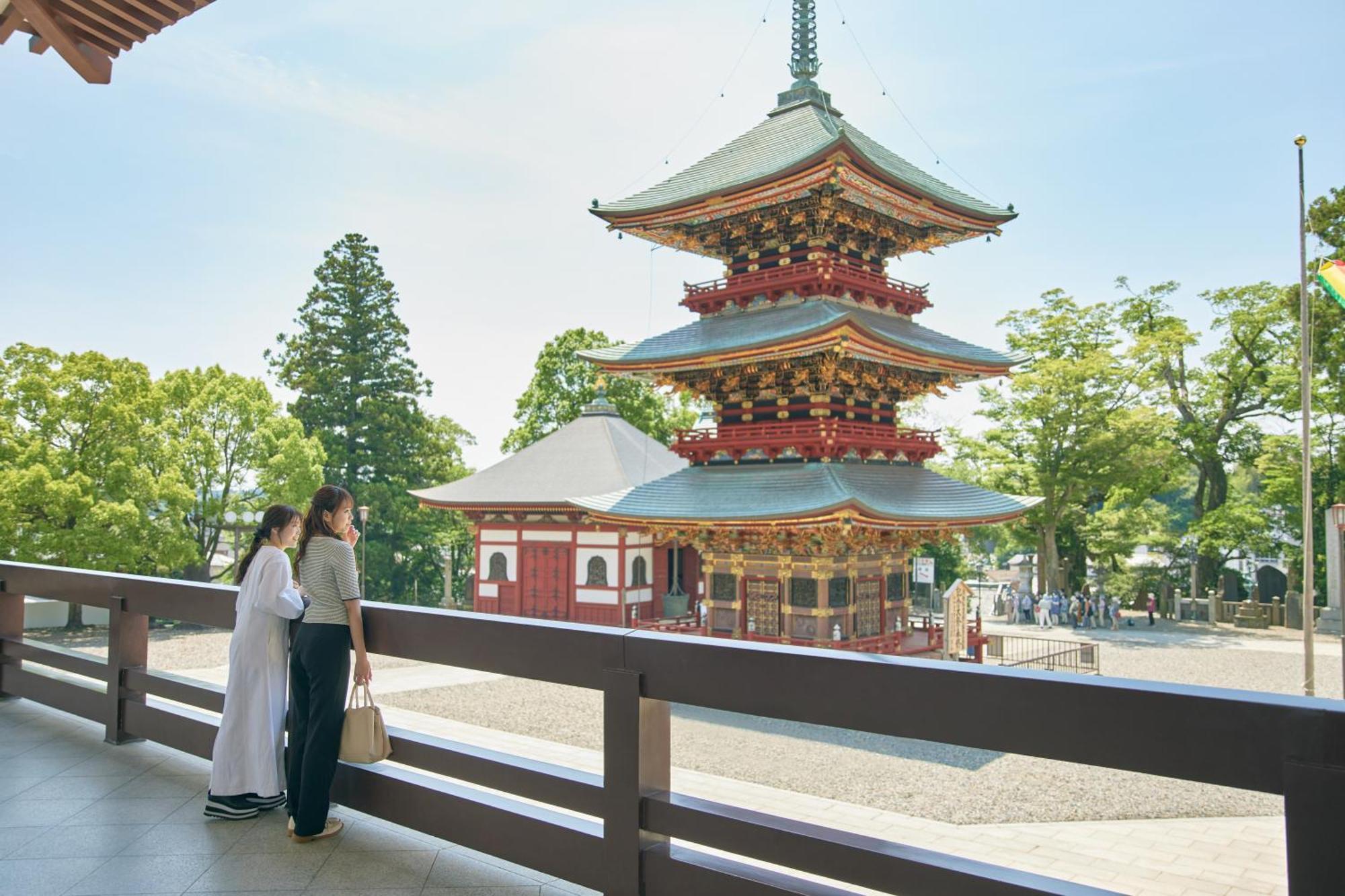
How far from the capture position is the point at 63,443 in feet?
70.1

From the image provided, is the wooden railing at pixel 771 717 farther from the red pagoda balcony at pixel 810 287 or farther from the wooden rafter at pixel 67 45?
the red pagoda balcony at pixel 810 287

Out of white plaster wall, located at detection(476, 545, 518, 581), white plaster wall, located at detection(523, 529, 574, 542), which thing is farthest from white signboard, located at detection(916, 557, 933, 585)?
white plaster wall, located at detection(476, 545, 518, 581)

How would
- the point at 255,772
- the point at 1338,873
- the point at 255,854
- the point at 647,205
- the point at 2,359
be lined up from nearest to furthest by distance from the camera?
the point at 1338,873 → the point at 255,854 → the point at 255,772 → the point at 647,205 → the point at 2,359

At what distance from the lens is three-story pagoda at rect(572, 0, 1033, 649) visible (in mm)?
15273

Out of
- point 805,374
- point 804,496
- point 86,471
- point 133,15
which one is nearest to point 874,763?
point 804,496

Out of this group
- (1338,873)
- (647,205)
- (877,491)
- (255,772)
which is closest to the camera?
(1338,873)

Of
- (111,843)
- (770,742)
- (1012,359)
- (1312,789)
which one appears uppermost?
(1012,359)

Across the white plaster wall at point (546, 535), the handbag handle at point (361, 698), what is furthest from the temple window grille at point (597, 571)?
the handbag handle at point (361, 698)

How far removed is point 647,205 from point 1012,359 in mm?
7952

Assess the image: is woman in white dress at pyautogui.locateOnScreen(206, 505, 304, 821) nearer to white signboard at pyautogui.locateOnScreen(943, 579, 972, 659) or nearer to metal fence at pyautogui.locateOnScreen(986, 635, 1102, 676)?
white signboard at pyautogui.locateOnScreen(943, 579, 972, 659)

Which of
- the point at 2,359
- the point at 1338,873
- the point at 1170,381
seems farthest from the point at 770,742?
the point at 1170,381

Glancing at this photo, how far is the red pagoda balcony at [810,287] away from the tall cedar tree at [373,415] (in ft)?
62.0

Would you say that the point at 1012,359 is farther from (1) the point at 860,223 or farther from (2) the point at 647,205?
(2) the point at 647,205

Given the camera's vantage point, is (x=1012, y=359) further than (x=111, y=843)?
Yes
